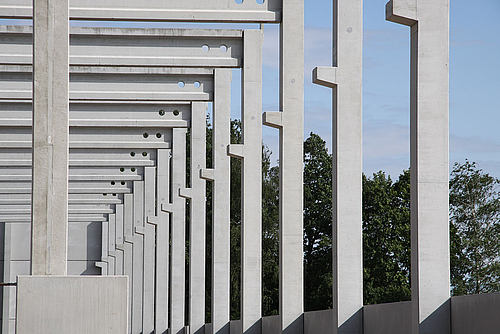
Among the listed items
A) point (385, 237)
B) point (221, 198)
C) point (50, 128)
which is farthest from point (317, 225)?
point (50, 128)

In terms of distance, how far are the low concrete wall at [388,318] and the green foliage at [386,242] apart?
38861 millimetres

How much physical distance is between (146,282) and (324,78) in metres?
24.1

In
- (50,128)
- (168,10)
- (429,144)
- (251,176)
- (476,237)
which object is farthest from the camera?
(476,237)

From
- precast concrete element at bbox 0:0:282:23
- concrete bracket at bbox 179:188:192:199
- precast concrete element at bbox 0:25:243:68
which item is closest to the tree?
concrete bracket at bbox 179:188:192:199

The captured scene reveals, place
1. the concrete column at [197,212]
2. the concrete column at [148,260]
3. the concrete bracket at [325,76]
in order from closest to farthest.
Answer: the concrete bracket at [325,76] < the concrete column at [197,212] < the concrete column at [148,260]

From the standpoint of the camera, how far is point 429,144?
1049 centimetres

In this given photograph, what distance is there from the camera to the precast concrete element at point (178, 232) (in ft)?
99.8

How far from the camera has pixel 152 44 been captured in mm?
20531

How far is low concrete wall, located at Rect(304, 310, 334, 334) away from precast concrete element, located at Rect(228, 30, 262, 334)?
3980mm

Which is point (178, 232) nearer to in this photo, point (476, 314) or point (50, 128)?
point (476, 314)

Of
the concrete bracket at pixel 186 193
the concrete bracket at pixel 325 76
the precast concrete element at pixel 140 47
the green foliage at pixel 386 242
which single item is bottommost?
the green foliage at pixel 386 242

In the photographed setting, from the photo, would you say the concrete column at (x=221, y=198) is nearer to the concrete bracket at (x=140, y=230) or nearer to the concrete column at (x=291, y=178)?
the concrete column at (x=291, y=178)

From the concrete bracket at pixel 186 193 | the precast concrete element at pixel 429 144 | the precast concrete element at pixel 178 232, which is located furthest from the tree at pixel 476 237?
the precast concrete element at pixel 429 144

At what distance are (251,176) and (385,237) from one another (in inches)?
1389
